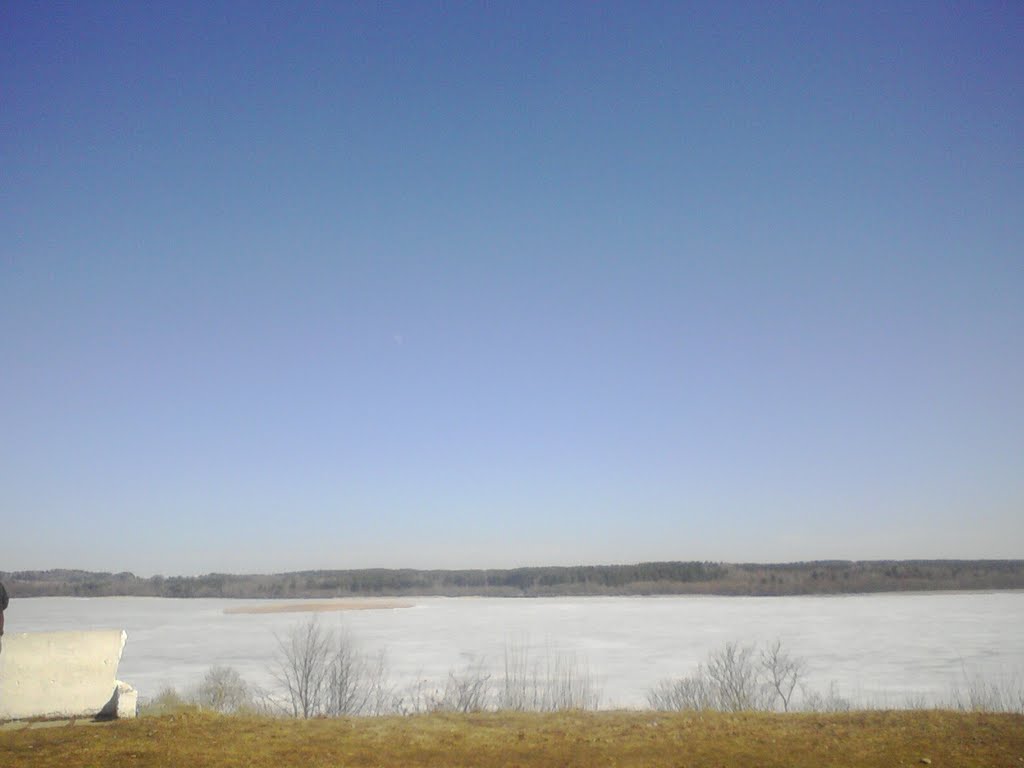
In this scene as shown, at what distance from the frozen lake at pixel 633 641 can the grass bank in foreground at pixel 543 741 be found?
514 inches

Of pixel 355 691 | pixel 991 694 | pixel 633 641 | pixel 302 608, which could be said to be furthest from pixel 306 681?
pixel 302 608

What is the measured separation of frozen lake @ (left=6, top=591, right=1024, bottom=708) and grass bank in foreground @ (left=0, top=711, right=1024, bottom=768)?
42.8 ft

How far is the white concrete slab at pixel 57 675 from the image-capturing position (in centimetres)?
1078

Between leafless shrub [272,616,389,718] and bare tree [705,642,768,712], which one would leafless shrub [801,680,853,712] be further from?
leafless shrub [272,616,389,718]

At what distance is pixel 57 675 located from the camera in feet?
36.1

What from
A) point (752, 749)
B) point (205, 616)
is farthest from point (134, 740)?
point (205, 616)

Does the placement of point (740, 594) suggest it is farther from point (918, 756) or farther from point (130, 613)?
point (918, 756)

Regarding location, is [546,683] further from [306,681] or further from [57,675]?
[57,675]

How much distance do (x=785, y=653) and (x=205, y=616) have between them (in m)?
50.5

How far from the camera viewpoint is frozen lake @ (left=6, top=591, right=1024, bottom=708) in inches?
1201

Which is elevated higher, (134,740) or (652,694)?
(134,740)

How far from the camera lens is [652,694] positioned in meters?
26.1

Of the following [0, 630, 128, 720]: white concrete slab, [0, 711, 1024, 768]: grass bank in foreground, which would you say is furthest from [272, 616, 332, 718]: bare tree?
[0, 711, 1024, 768]: grass bank in foreground

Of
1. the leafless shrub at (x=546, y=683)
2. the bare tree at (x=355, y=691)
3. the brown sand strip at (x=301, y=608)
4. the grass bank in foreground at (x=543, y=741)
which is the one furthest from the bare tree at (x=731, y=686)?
the brown sand strip at (x=301, y=608)
